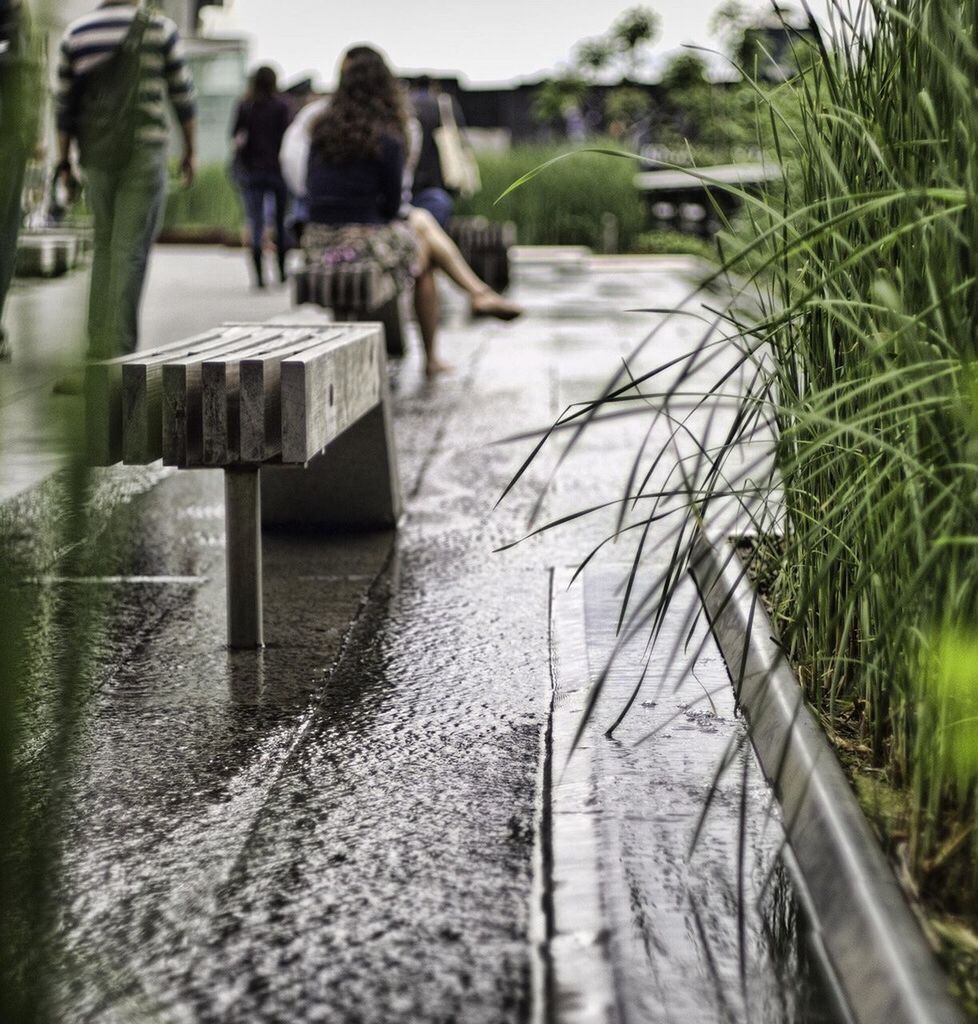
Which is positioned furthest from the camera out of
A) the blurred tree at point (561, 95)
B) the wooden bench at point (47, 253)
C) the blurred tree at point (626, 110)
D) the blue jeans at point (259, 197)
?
the blurred tree at point (561, 95)

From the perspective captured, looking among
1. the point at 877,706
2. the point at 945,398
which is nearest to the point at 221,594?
the point at 877,706

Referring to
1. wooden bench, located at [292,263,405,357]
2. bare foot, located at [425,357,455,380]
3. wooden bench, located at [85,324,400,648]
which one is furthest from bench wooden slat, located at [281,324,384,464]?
bare foot, located at [425,357,455,380]

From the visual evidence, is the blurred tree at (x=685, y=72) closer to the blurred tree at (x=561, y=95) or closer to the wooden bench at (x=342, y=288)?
the blurred tree at (x=561, y=95)

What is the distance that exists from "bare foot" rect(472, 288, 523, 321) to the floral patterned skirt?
0.40 meters

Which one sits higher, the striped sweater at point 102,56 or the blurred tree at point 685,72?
the blurred tree at point 685,72

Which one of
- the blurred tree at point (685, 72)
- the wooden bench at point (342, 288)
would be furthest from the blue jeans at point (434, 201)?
the blurred tree at point (685, 72)

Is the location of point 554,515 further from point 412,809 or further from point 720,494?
point 720,494

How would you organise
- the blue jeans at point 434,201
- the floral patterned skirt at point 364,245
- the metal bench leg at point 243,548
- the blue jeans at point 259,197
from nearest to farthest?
the metal bench leg at point 243,548 < the floral patterned skirt at point 364,245 < the blue jeans at point 434,201 < the blue jeans at point 259,197

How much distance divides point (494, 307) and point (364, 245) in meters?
0.78

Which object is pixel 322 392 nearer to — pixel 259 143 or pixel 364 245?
pixel 364 245

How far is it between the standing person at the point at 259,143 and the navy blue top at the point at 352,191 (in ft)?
20.3

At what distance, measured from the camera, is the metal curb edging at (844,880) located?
152cm

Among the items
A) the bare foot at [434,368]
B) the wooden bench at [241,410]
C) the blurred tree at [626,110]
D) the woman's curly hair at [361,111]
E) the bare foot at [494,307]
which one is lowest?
the bare foot at [434,368]

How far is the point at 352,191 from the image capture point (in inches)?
299
